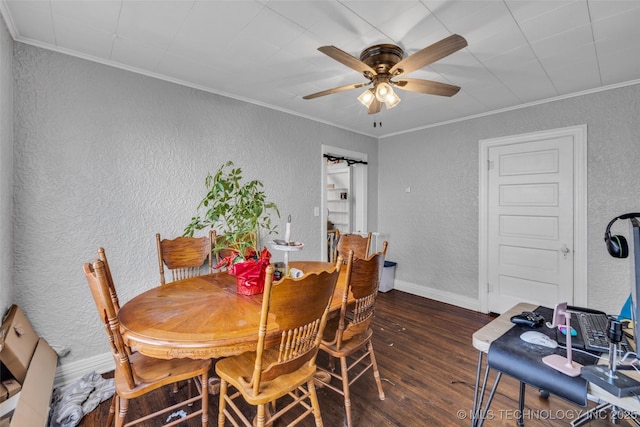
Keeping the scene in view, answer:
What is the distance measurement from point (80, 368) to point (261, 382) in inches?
71.0

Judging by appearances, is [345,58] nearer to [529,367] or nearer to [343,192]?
[529,367]

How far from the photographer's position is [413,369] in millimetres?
A: 2285

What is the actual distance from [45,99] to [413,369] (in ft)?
11.2

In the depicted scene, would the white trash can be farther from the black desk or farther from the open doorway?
the black desk

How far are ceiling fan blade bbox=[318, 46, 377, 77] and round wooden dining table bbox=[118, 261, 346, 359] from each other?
4.69 ft

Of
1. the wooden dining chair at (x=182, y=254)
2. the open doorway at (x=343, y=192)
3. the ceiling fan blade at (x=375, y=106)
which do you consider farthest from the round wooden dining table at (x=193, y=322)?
the open doorway at (x=343, y=192)

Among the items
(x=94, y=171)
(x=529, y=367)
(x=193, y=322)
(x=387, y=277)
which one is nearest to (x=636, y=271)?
(x=529, y=367)

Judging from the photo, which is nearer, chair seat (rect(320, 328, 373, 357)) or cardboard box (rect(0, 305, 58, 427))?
cardboard box (rect(0, 305, 58, 427))

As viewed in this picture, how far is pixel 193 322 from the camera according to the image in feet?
4.42

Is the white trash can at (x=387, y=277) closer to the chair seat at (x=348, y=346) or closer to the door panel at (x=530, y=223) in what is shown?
the door panel at (x=530, y=223)

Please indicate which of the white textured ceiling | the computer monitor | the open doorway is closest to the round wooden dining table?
the computer monitor

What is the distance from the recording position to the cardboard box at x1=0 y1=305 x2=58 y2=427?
4.75 feet

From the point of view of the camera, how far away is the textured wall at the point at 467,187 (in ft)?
8.61

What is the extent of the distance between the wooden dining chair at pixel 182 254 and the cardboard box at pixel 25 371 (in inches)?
31.5
